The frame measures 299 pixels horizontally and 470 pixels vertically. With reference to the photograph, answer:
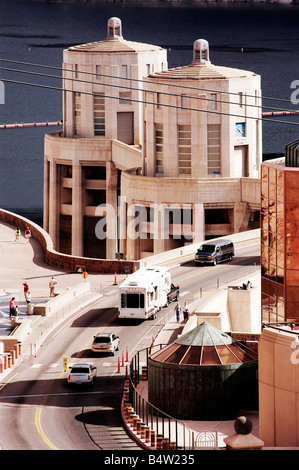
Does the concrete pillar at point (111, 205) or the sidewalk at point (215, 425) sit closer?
the sidewalk at point (215, 425)

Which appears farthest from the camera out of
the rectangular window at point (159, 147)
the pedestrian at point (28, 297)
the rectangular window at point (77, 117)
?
the rectangular window at point (77, 117)

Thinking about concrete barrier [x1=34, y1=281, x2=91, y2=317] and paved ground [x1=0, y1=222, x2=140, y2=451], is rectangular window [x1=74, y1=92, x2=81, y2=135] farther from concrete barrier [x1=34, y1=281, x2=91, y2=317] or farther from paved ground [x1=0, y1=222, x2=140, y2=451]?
concrete barrier [x1=34, y1=281, x2=91, y2=317]

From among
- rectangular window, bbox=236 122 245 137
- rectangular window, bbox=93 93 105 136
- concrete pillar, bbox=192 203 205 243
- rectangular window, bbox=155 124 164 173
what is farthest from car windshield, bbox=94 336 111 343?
rectangular window, bbox=93 93 105 136

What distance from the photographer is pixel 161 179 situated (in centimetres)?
11781

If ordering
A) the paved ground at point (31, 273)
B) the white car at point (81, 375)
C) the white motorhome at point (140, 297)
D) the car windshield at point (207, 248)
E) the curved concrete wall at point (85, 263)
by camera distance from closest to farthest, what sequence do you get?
the white car at point (81, 375) < the white motorhome at point (140, 297) < the paved ground at point (31, 273) < the curved concrete wall at point (85, 263) < the car windshield at point (207, 248)

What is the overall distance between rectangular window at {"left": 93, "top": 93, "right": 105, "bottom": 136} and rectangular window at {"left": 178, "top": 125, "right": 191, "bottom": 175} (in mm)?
25350

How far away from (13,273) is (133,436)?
46331 millimetres

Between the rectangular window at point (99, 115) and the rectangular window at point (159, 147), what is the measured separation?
75.4ft

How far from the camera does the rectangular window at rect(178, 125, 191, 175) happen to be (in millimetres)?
117875

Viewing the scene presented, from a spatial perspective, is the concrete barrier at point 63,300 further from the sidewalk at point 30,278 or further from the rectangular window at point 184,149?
the rectangular window at point 184,149

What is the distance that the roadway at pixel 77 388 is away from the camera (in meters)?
52.3

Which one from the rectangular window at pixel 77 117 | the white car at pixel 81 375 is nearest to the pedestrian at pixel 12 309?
the white car at pixel 81 375

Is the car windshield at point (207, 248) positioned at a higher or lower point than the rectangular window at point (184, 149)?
lower

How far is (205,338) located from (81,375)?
8.01m
